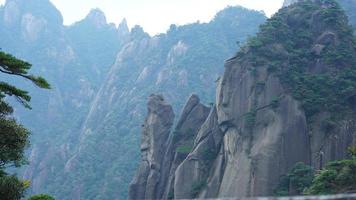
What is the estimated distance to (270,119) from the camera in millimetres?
41594

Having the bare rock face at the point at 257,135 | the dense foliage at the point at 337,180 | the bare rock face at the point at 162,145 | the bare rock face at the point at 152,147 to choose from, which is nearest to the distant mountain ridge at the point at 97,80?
the bare rock face at the point at 152,147

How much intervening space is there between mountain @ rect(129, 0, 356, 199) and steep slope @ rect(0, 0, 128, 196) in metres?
63.0

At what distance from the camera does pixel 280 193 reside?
122 ft

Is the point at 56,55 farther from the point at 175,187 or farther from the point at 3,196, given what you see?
the point at 3,196

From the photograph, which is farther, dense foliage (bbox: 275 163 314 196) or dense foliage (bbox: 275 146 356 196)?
dense foliage (bbox: 275 163 314 196)

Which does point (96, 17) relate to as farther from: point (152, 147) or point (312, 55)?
point (312, 55)

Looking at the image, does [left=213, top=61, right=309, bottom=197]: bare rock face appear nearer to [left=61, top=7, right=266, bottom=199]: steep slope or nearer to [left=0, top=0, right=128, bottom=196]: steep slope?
[left=61, top=7, right=266, bottom=199]: steep slope

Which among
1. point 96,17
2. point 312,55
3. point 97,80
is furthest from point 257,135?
point 96,17

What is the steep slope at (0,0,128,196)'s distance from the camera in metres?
120

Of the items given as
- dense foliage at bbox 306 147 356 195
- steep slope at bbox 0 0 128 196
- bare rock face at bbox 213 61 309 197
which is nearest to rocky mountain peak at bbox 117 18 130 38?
steep slope at bbox 0 0 128 196

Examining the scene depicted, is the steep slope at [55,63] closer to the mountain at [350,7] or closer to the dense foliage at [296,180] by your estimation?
the mountain at [350,7]

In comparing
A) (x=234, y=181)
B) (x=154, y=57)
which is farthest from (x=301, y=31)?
(x=154, y=57)

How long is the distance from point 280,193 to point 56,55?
117 meters

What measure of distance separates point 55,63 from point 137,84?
121 ft
